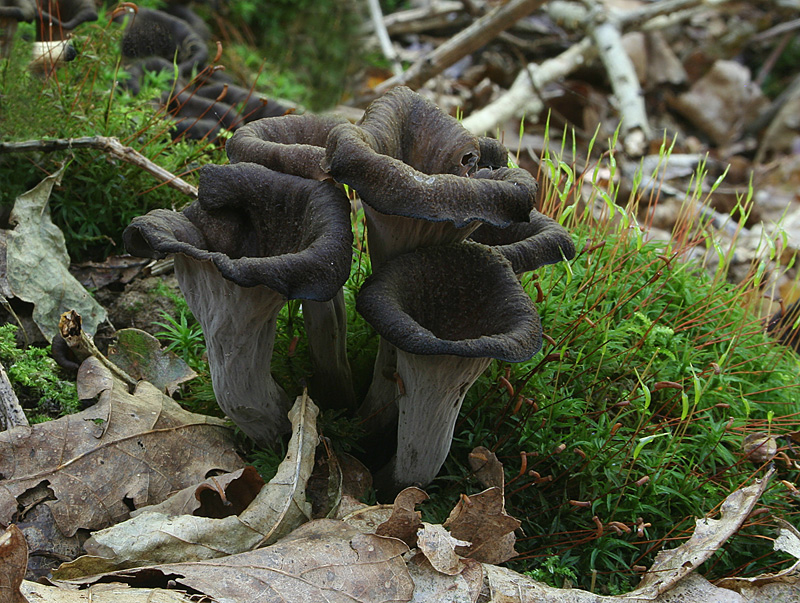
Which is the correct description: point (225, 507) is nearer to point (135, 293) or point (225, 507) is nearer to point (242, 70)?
point (135, 293)

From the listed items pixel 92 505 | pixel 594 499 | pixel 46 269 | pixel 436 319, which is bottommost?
pixel 594 499

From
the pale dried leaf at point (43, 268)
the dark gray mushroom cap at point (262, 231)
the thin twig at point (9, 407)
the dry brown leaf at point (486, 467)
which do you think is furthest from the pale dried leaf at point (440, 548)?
the pale dried leaf at point (43, 268)

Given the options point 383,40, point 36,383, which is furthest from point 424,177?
point 383,40

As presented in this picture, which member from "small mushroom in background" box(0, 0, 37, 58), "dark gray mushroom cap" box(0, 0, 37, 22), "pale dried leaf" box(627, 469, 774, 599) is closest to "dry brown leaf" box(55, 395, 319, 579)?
"pale dried leaf" box(627, 469, 774, 599)

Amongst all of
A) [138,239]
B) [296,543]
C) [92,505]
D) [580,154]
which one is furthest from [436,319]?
[580,154]

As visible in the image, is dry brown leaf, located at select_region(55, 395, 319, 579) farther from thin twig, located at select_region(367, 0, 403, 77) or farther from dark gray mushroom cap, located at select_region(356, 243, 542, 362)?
thin twig, located at select_region(367, 0, 403, 77)

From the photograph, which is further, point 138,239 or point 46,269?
point 46,269

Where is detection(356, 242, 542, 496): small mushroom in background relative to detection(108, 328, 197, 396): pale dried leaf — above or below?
above
